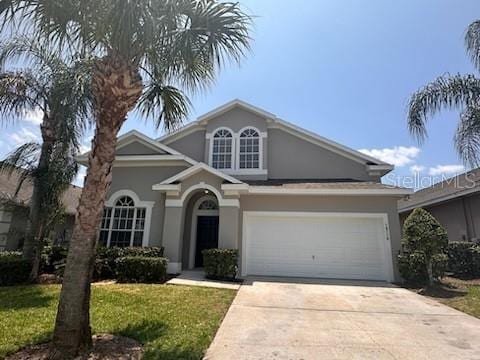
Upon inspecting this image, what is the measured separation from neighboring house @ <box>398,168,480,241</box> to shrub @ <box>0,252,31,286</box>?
18.6 m

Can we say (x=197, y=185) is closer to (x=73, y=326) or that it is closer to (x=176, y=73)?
(x=176, y=73)

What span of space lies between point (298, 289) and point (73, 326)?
25.3ft

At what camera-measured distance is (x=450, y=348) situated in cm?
542

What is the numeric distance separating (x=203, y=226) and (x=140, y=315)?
8.09 metres

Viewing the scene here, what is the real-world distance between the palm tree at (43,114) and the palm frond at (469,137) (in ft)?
44.0

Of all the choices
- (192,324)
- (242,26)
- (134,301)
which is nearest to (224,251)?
(134,301)

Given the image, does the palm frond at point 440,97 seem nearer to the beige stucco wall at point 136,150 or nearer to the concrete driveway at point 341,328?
the concrete driveway at point 341,328

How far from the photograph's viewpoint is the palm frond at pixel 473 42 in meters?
10.2

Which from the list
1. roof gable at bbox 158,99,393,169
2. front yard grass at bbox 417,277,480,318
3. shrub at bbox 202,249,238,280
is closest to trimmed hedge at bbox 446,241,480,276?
front yard grass at bbox 417,277,480,318

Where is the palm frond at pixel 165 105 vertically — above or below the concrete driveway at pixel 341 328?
above

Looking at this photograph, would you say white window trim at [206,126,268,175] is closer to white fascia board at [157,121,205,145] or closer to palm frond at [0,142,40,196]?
white fascia board at [157,121,205,145]

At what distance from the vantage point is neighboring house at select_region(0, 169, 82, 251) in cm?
1189

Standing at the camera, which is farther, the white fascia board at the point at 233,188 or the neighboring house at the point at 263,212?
the neighboring house at the point at 263,212

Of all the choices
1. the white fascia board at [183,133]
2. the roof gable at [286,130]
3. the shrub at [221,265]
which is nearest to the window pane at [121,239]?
the shrub at [221,265]
